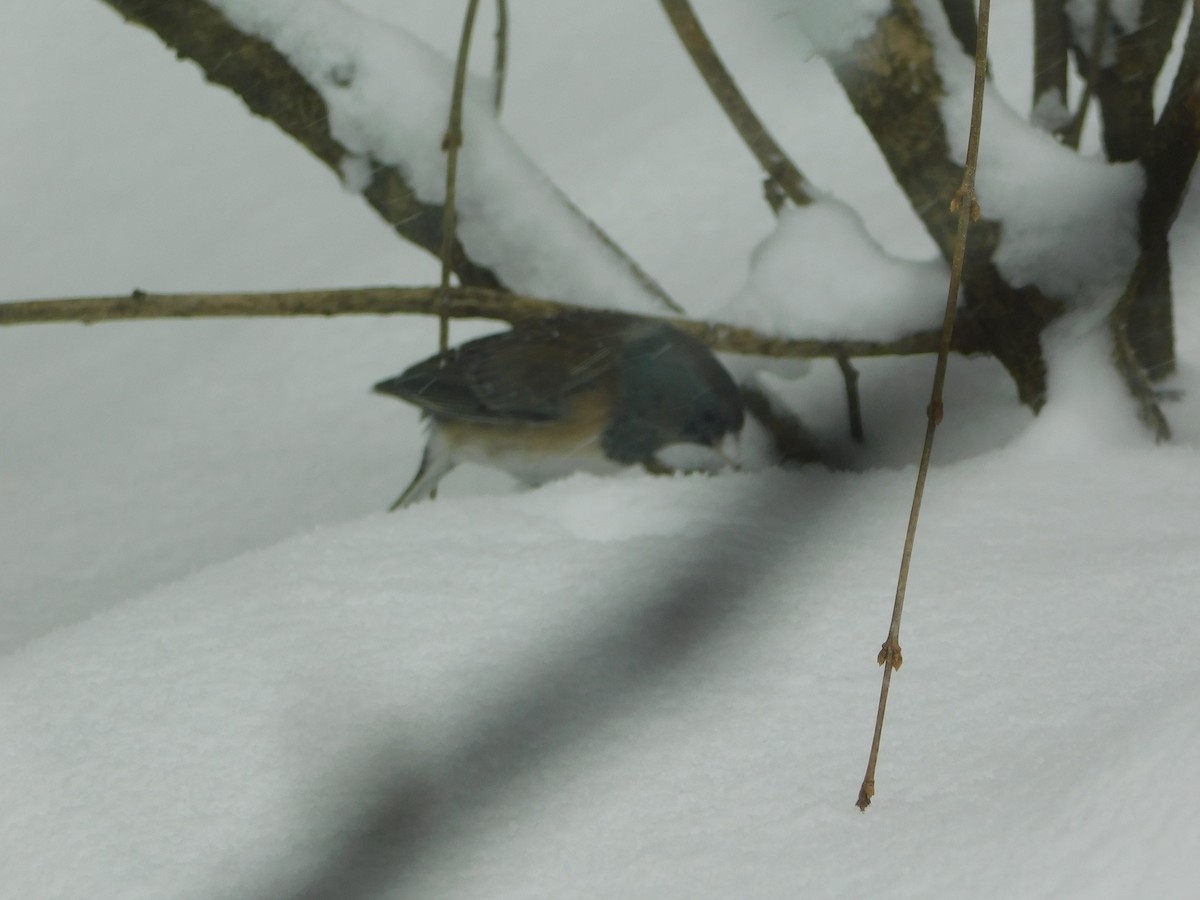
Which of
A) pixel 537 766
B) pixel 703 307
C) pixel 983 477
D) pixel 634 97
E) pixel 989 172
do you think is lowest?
pixel 537 766

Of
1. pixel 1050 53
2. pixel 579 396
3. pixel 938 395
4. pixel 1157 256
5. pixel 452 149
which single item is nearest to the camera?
pixel 938 395

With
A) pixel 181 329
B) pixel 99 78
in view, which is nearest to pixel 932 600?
pixel 181 329

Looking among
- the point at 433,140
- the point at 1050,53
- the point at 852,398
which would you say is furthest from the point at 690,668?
the point at 1050,53

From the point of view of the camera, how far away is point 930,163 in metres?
1.59

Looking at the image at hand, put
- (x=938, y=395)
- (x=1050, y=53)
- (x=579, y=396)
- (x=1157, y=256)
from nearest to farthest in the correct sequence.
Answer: (x=938, y=395), (x=1157, y=256), (x=1050, y=53), (x=579, y=396)

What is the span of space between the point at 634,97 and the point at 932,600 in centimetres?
236

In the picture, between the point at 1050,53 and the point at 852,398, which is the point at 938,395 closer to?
the point at 852,398

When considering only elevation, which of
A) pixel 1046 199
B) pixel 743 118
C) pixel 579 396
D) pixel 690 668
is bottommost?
pixel 690 668

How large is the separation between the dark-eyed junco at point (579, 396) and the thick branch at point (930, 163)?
0.37 meters

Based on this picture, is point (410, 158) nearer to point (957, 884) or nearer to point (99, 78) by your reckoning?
point (957, 884)

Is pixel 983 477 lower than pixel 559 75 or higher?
lower

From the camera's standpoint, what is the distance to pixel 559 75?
331 cm

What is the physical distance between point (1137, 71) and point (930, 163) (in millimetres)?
255

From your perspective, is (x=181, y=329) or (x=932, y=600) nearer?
(x=932, y=600)
